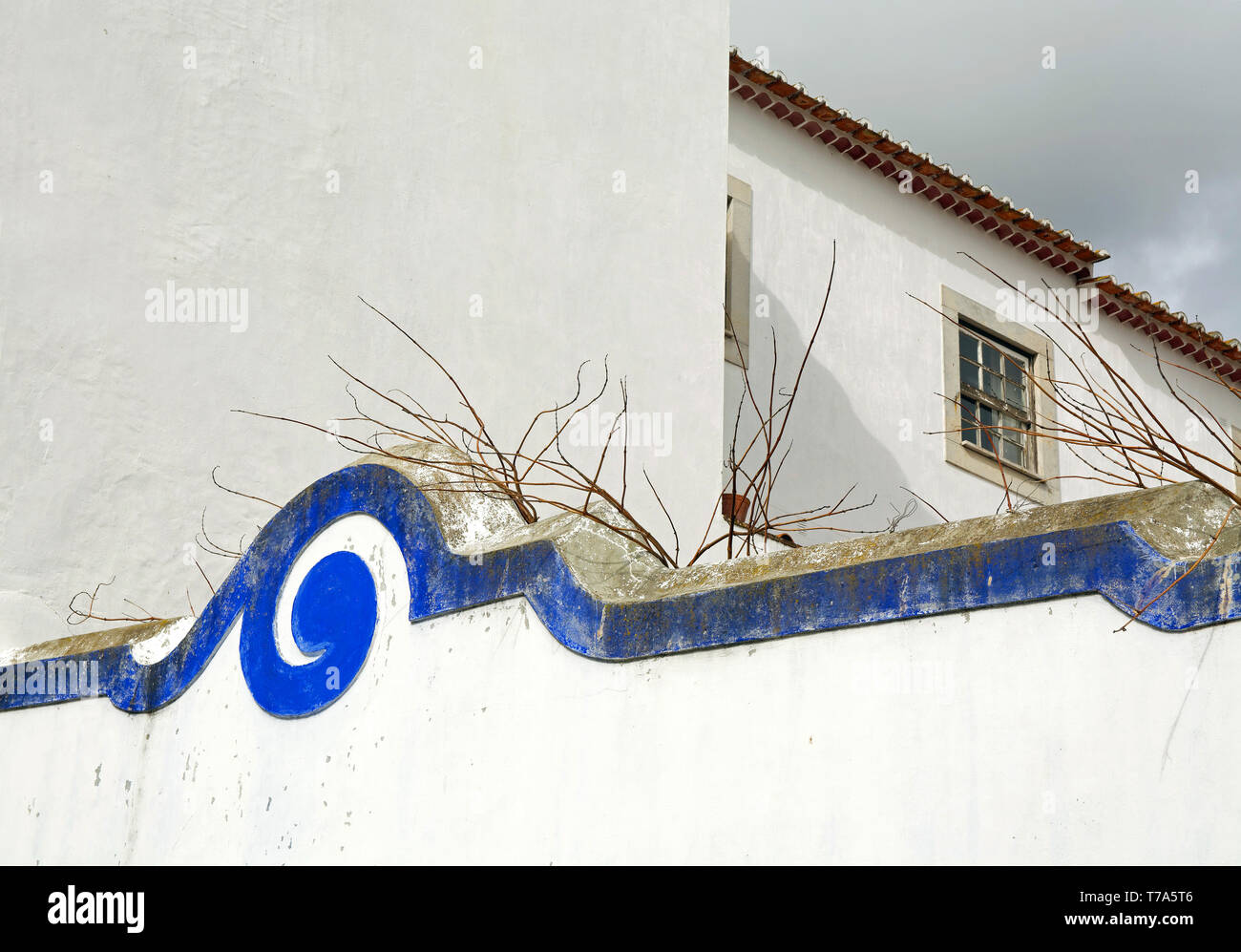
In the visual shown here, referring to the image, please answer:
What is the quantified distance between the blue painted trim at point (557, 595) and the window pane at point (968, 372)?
8638 millimetres

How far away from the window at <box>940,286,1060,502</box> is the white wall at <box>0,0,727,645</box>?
14.5ft

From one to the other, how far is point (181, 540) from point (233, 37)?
94.6 inches

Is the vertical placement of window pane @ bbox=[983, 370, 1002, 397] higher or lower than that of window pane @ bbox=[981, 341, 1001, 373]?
lower

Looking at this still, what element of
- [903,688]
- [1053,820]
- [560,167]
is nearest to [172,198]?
[560,167]

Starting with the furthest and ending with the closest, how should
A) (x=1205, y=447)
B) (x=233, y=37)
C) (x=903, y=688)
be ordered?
(x=1205, y=447)
(x=233, y=37)
(x=903, y=688)

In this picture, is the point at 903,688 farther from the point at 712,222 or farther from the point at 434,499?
the point at 712,222

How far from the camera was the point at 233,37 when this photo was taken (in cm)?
681

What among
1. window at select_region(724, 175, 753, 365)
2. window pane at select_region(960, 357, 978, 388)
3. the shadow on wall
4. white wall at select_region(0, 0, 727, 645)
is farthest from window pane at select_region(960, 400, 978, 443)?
white wall at select_region(0, 0, 727, 645)

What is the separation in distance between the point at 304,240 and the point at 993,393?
7.46 m

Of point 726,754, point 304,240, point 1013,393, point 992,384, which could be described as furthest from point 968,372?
point 726,754

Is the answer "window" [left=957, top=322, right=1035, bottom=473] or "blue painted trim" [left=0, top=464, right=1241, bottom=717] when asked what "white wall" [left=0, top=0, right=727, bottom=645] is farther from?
"window" [left=957, top=322, right=1035, bottom=473]

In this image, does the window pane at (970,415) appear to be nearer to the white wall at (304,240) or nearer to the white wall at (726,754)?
the white wall at (304,240)

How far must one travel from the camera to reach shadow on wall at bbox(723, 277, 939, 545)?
10.6 meters

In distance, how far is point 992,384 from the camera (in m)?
12.6
